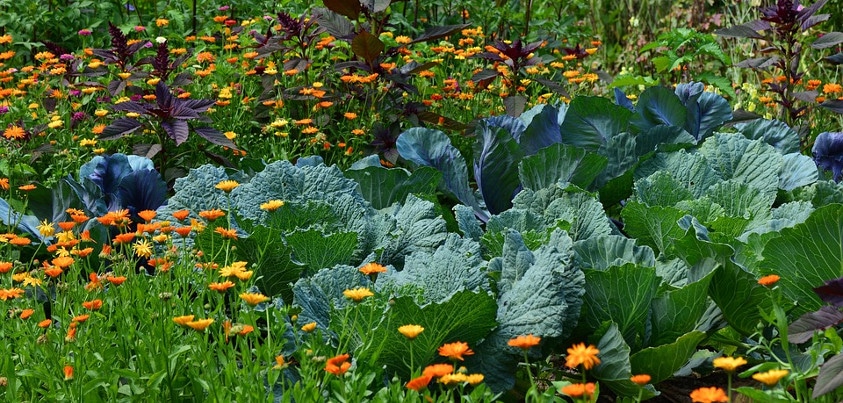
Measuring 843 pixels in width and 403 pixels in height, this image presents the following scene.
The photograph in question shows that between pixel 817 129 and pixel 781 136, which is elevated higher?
pixel 781 136

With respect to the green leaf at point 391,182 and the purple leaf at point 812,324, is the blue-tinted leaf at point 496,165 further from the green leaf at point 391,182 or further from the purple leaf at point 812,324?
the purple leaf at point 812,324

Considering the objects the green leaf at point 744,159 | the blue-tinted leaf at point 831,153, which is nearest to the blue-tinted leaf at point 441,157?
the green leaf at point 744,159

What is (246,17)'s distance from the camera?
5848 mm

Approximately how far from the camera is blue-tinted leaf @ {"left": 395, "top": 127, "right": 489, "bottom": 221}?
119 inches

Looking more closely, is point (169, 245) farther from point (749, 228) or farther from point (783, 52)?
point (783, 52)

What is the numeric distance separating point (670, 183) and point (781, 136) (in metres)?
0.67

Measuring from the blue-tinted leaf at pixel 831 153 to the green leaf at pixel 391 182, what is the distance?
1254 millimetres

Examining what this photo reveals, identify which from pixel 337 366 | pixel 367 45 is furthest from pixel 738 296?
pixel 367 45

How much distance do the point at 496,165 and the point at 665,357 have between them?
104 centimetres

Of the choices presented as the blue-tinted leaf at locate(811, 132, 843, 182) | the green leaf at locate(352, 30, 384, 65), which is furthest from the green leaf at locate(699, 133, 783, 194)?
the green leaf at locate(352, 30, 384, 65)

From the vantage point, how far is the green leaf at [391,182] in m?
2.85

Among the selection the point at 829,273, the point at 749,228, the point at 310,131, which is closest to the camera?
the point at 829,273

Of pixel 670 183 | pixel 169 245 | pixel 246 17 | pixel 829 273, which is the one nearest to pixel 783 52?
pixel 670 183

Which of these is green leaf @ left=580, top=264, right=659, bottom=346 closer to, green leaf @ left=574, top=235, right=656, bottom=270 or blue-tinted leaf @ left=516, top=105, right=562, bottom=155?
green leaf @ left=574, top=235, right=656, bottom=270
